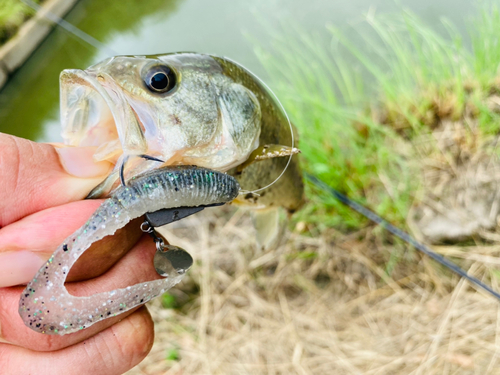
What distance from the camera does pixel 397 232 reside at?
6.79 ft

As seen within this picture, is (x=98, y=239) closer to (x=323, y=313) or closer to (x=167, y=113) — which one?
(x=167, y=113)

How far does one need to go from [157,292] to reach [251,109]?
460mm

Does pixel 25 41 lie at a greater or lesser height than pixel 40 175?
greater

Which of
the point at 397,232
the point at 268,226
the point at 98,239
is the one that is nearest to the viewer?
the point at 98,239

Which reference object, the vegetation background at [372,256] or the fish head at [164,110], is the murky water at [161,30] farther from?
the fish head at [164,110]

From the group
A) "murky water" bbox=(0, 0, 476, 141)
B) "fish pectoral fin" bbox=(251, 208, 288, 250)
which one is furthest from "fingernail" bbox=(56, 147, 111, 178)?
"murky water" bbox=(0, 0, 476, 141)

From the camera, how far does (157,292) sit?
30.0 inches

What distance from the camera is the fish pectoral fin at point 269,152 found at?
0.87m

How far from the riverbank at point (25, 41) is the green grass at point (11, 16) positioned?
0.07 meters

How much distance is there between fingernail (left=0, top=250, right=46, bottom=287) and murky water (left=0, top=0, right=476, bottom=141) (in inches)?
143

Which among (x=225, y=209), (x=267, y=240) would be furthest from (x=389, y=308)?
(x=225, y=209)

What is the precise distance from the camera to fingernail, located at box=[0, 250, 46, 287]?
732 millimetres

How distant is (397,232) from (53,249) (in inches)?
69.7

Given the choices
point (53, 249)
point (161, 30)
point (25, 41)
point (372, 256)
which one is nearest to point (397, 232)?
point (372, 256)
